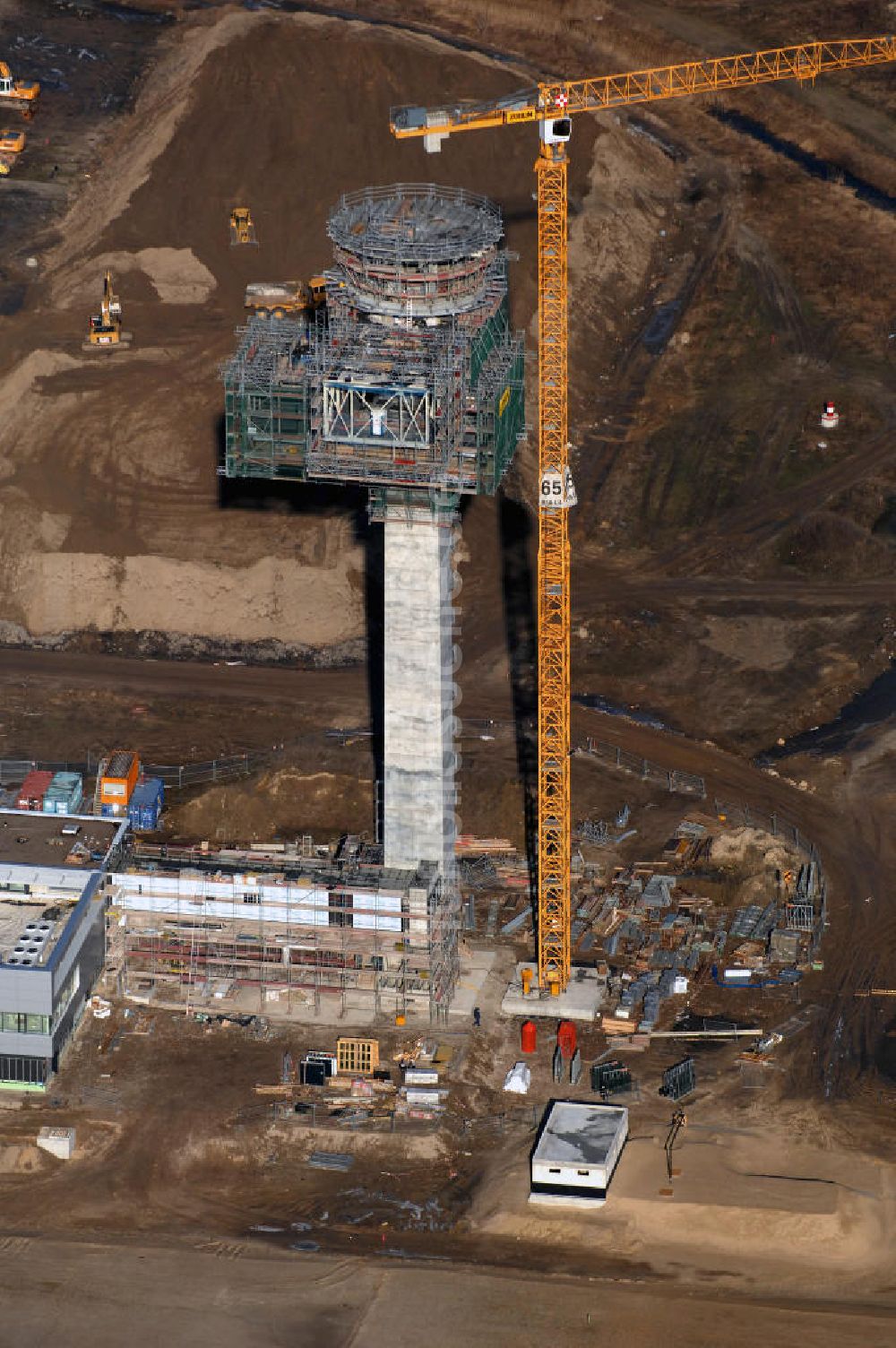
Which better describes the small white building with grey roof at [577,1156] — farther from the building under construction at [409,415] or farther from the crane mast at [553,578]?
the building under construction at [409,415]

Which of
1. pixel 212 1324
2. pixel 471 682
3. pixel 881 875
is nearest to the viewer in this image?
pixel 212 1324

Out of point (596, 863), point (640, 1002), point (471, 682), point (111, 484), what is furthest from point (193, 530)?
point (640, 1002)

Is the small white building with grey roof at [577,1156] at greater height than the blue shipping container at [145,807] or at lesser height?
lesser

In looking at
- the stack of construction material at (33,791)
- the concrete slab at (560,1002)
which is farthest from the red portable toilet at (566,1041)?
the stack of construction material at (33,791)

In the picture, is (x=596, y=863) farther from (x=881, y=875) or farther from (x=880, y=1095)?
(x=880, y=1095)

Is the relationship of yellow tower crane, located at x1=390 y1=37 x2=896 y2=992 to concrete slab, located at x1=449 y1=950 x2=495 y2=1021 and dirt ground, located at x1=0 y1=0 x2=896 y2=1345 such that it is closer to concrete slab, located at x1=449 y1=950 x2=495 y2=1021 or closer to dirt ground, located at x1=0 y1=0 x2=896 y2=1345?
concrete slab, located at x1=449 y1=950 x2=495 y2=1021

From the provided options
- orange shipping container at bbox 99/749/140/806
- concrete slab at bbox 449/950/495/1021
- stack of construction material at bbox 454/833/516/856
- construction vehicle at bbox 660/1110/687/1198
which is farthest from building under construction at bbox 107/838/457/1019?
orange shipping container at bbox 99/749/140/806
